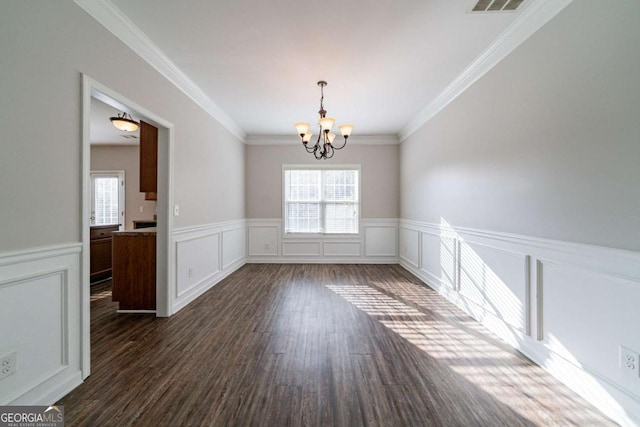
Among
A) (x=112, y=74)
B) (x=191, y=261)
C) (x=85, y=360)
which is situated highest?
(x=112, y=74)

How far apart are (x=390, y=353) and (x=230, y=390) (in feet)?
4.15

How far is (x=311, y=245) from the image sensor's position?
19.4 ft

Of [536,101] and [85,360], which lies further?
[536,101]

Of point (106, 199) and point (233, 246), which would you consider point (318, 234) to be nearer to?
point (233, 246)

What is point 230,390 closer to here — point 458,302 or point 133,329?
point 133,329

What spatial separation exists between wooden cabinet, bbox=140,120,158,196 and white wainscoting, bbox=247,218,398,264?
9.03 ft

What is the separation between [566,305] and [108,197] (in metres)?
8.33

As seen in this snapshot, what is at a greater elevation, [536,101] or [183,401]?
[536,101]

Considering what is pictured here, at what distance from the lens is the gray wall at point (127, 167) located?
6.52 m

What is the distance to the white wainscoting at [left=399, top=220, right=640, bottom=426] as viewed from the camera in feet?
5.05

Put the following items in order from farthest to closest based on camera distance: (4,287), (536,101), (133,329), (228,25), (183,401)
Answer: (133,329) < (228,25) < (536,101) < (183,401) < (4,287)

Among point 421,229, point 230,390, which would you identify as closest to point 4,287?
point 230,390

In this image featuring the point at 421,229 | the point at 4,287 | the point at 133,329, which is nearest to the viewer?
the point at 4,287

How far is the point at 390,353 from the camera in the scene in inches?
88.7
